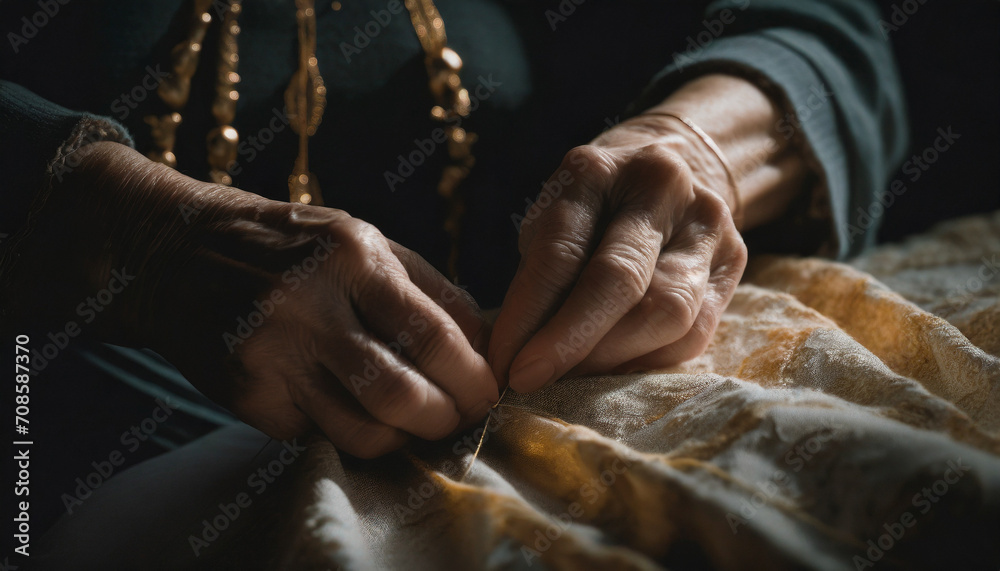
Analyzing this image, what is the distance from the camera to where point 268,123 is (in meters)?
0.76

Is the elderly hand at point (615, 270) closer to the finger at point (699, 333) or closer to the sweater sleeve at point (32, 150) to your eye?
the finger at point (699, 333)

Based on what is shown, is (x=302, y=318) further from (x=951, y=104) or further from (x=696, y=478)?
(x=951, y=104)

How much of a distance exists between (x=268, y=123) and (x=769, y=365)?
25.2 inches

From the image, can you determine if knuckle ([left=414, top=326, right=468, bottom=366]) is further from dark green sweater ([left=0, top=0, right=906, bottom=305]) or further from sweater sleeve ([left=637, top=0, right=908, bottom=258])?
sweater sleeve ([left=637, top=0, right=908, bottom=258])

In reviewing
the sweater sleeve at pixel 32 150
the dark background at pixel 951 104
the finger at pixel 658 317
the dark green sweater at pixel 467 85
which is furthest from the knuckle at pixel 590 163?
the dark background at pixel 951 104

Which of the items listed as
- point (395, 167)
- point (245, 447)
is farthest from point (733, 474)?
point (395, 167)

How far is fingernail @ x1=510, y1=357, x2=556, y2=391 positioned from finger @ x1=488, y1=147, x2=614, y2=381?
2 cm

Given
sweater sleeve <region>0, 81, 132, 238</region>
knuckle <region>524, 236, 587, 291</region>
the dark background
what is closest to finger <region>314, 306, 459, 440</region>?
knuckle <region>524, 236, 587, 291</region>

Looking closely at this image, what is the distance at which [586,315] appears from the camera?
0.50m

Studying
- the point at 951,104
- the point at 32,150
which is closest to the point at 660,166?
the point at 32,150

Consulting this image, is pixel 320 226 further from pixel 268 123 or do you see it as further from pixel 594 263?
pixel 268 123

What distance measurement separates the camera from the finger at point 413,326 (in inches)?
18.2

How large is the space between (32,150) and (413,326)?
0.45 m

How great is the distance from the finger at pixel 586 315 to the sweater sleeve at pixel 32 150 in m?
0.48
